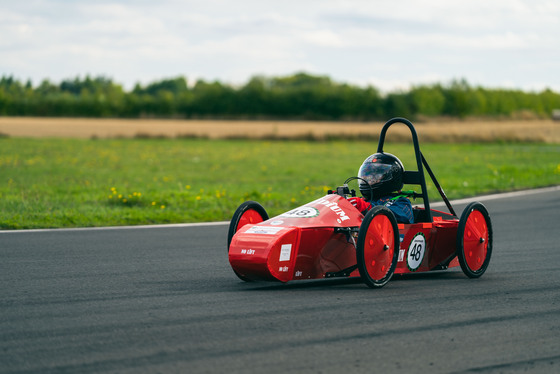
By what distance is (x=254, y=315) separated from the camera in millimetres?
6285

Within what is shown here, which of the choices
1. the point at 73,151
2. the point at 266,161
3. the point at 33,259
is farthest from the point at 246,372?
the point at 73,151

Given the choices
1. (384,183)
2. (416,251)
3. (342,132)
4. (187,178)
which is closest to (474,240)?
(416,251)

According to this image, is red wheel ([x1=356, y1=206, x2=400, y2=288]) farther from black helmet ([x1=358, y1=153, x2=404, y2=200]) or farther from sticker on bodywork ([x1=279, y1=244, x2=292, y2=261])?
black helmet ([x1=358, y1=153, x2=404, y2=200])

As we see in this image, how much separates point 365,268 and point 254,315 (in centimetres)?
149

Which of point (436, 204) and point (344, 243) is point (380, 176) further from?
point (436, 204)

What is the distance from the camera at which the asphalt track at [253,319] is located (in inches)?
198

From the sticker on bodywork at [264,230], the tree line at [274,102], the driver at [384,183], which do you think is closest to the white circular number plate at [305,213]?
the sticker on bodywork at [264,230]

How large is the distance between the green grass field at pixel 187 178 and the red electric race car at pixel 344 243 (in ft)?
21.7

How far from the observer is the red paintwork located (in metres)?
7.21

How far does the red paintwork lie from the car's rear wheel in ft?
0.16

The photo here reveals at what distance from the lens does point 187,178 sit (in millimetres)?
25203

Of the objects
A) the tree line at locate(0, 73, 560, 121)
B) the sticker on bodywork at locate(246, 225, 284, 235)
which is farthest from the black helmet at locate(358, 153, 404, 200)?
the tree line at locate(0, 73, 560, 121)

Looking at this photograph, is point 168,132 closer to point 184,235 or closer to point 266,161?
point 266,161

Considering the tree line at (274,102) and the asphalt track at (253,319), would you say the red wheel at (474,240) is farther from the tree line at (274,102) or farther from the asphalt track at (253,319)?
the tree line at (274,102)
